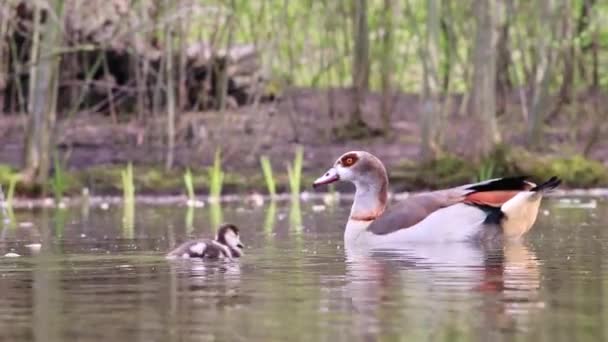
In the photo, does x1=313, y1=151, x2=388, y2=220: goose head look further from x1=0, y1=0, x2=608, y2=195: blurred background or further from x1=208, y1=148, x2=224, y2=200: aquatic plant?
x1=208, y1=148, x2=224, y2=200: aquatic plant

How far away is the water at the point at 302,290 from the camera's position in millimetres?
8062

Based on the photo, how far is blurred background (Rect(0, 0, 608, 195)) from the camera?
2506 centimetres

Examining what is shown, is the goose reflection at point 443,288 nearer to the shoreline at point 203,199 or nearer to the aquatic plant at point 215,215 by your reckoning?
the aquatic plant at point 215,215

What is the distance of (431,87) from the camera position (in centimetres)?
2497

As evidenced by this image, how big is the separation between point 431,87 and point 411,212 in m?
10.1

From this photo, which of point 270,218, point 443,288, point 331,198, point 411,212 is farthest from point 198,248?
point 331,198

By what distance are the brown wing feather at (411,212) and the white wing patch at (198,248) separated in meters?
2.18

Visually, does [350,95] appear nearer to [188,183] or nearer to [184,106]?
[184,106]

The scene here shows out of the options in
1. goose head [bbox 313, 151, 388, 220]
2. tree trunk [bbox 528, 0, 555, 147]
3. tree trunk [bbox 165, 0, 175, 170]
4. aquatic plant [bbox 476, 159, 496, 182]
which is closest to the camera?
goose head [bbox 313, 151, 388, 220]

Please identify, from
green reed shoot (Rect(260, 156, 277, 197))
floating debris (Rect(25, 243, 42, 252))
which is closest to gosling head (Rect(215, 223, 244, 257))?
floating debris (Rect(25, 243, 42, 252))

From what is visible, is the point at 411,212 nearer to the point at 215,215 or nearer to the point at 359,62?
the point at 215,215

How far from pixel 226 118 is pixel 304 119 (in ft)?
11.3

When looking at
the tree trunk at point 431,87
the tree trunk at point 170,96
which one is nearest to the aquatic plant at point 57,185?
the tree trunk at point 170,96

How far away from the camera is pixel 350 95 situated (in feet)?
103
